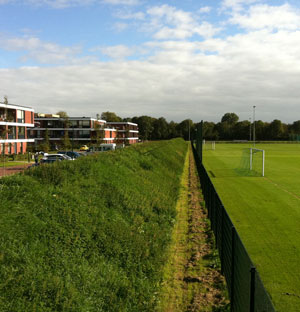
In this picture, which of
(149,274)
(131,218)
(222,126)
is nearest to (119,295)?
(149,274)

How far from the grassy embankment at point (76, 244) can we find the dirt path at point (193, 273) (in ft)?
1.15

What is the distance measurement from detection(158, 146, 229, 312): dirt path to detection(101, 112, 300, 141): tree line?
382 ft

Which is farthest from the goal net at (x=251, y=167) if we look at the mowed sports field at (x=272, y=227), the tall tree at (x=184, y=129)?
the tall tree at (x=184, y=129)

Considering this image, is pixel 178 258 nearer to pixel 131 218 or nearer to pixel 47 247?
pixel 131 218

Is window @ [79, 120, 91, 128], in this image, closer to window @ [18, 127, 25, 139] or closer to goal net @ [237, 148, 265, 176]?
window @ [18, 127, 25, 139]

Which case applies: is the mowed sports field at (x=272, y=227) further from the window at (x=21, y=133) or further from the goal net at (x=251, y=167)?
the window at (x=21, y=133)

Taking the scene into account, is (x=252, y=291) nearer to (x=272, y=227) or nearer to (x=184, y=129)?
(x=272, y=227)

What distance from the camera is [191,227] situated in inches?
452

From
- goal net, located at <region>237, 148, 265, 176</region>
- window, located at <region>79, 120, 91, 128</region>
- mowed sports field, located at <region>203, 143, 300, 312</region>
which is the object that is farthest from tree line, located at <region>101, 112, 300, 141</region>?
mowed sports field, located at <region>203, 143, 300, 312</region>

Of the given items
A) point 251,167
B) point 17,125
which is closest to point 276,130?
point 251,167

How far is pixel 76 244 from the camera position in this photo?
682cm

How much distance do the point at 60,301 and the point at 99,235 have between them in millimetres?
2468

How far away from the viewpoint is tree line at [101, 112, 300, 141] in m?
134

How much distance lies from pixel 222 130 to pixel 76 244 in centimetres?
13929
